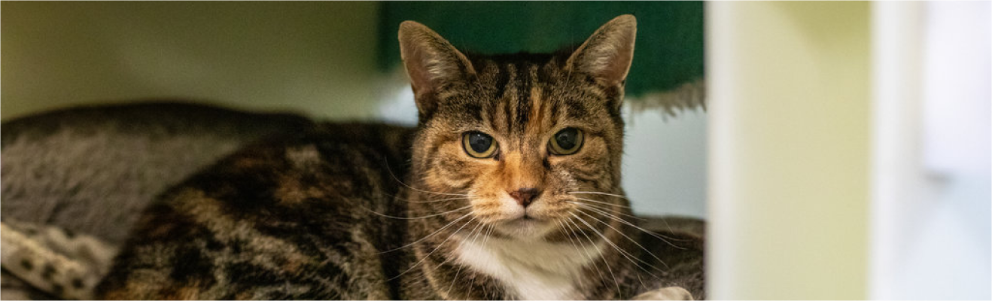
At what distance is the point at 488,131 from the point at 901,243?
1.70ft

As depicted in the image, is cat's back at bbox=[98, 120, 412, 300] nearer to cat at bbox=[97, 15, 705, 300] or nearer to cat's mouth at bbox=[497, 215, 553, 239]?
cat at bbox=[97, 15, 705, 300]

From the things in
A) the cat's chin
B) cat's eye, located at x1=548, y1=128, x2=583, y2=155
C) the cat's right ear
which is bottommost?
the cat's chin

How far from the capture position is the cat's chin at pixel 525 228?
2.47 ft

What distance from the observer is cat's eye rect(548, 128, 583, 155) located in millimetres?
782

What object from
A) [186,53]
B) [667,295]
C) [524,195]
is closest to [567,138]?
[524,195]

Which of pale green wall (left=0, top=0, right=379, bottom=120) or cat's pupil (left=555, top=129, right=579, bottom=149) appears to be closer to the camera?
cat's pupil (left=555, top=129, right=579, bottom=149)

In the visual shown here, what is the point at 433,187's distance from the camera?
2.68 ft

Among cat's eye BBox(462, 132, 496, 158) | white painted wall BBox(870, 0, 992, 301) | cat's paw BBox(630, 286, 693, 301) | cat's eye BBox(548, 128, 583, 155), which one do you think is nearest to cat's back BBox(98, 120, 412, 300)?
cat's eye BBox(462, 132, 496, 158)

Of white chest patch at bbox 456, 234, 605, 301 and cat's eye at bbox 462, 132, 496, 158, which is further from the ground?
cat's eye at bbox 462, 132, 496, 158

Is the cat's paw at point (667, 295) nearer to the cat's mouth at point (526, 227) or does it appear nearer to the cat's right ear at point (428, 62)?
the cat's mouth at point (526, 227)

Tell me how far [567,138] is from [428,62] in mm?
206

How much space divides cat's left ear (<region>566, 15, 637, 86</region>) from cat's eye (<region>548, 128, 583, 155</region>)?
0.27 ft

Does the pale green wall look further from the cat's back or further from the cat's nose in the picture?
the cat's nose

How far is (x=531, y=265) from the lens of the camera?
31.7 inches
